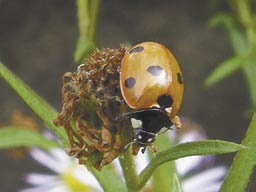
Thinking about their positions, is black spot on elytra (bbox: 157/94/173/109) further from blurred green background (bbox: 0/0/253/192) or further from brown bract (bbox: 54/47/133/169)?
blurred green background (bbox: 0/0/253/192)

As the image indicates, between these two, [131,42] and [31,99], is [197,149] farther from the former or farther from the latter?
[131,42]

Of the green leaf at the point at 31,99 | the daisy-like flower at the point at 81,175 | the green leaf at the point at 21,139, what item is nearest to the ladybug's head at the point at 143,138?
the green leaf at the point at 31,99

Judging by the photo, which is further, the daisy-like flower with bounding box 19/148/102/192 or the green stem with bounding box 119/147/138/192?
the daisy-like flower with bounding box 19/148/102/192

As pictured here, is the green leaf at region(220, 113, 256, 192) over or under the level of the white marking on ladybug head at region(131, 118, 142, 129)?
under

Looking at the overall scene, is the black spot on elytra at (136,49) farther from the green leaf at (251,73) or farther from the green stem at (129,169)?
the green leaf at (251,73)

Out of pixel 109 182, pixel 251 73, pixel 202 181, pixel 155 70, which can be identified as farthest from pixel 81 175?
pixel 155 70

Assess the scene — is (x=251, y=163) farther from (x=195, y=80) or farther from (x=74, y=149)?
(x=195, y=80)

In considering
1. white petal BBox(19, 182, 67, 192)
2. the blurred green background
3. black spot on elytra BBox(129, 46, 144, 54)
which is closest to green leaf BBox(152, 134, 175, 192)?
black spot on elytra BBox(129, 46, 144, 54)
